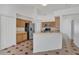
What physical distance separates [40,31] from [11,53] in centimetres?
75

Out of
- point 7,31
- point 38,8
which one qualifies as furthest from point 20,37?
point 38,8

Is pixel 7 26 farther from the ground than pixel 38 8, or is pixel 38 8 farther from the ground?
pixel 38 8

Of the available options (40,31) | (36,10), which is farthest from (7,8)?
(40,31)

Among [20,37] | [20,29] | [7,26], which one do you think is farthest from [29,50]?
[7,26]

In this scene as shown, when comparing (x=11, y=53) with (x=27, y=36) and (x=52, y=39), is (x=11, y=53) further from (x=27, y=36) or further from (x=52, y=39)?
(x=52, y=39)

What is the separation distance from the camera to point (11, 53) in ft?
6.56

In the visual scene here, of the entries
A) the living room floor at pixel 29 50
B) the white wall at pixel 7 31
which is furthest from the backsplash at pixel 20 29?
the living room floor at pixel 29 50

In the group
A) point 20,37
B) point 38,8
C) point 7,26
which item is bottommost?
point 20,37

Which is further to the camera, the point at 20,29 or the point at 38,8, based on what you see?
the point at 20,29

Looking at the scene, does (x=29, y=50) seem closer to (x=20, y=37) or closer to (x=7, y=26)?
(x=20, y=37)

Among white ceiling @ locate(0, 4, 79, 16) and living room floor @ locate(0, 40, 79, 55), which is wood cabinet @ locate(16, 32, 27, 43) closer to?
living room floor @ locate(0, 40, 79, 55)

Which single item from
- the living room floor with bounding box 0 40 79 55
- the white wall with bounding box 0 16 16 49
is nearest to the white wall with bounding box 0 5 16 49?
the white wall with bounding box 0 16 16 49

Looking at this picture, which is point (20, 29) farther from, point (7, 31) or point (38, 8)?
point (38, 8)
